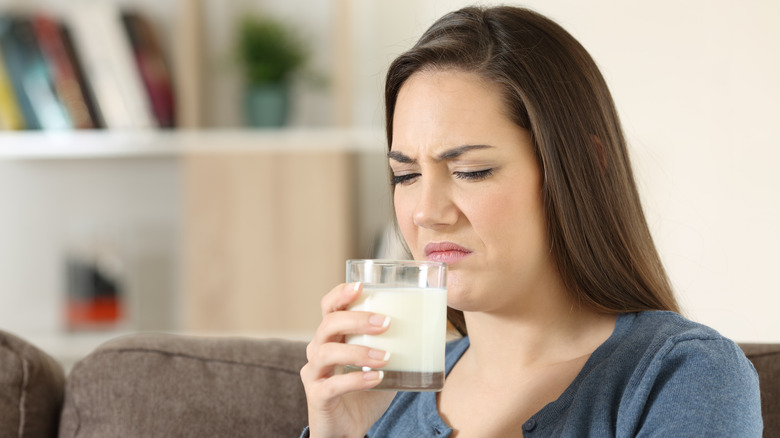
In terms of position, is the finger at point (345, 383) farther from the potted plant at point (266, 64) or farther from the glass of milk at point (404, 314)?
the potted plant at point (266, 64)

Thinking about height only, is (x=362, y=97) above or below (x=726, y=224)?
above

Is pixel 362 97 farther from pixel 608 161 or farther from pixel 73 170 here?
pixel 608 161

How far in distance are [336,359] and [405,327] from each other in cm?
10

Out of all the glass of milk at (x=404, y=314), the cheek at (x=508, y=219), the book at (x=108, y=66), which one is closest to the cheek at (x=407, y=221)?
the cheek at (x=508, y=219)

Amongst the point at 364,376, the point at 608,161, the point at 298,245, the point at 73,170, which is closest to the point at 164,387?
the point at 364,376

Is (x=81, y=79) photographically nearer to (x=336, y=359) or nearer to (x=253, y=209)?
(x=253, y=209)

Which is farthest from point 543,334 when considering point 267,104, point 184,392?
point 267,104

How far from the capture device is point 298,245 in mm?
3201

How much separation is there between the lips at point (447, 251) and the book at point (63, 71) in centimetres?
237

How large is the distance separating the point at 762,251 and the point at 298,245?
159 centimetres

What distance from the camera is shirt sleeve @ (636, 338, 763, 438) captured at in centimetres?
105

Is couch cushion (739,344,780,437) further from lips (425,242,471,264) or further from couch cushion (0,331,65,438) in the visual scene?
couch cushion (0,331,65,438)

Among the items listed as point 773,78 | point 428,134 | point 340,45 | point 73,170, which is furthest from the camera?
point 73,170

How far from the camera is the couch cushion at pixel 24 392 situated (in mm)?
1508
